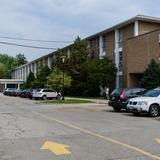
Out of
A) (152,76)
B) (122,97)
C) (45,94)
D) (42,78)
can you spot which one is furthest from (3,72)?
(122,97)

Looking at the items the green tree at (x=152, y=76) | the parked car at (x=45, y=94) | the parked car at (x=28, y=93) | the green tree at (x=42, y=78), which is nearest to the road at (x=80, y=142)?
the green tree at (x=152, y=76)

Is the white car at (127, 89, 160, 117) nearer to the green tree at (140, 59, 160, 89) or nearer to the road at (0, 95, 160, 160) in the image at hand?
the road at (0, 95, 160, 160)

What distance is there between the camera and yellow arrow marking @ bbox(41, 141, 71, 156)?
10.5m

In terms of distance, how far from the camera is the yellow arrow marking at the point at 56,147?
1054cm

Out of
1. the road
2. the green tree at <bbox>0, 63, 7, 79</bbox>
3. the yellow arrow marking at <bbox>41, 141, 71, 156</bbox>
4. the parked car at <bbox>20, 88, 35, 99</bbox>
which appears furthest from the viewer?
the green tree at <bbox>0, 63, 7, 79</bbox>

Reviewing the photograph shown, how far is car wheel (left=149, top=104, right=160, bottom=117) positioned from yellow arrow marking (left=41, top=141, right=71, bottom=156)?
1130 centimetres

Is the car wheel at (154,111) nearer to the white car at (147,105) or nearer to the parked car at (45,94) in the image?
the white car at (147,105)

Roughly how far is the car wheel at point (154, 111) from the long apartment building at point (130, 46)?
2479 cm

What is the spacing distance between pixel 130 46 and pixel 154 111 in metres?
31.8

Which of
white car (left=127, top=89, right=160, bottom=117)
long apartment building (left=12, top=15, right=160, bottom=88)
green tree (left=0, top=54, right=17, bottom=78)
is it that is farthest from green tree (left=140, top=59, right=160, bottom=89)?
green tree (left=0, top=54, right=17, bottom=78)

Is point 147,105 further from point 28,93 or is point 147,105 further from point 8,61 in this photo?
point 8,61

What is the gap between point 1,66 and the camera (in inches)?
6575

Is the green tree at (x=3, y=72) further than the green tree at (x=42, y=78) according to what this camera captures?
Yes

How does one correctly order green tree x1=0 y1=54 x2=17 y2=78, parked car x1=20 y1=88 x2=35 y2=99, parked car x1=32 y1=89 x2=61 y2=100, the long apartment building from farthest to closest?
1. green tree x1=0 y1=54 x2=17 y2=78
2. parked car x1=20 y1=88 x2=35 y2=99
3. parked car x1=32 y1=89 x2=61 y2=100
4. the long apartment building
